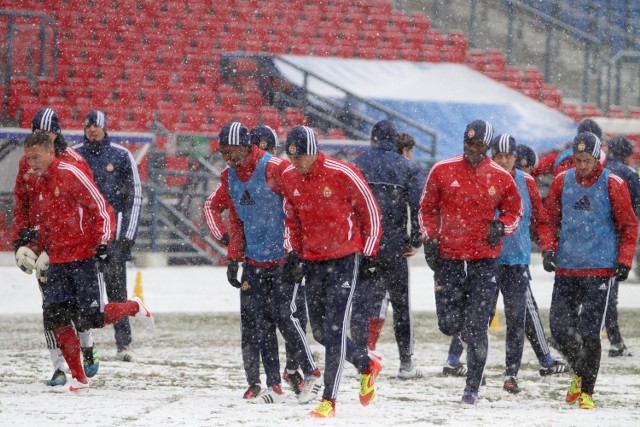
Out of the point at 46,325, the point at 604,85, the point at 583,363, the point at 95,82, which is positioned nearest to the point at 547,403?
the point at 583,363

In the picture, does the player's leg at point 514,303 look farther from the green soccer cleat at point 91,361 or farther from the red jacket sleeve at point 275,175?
the green soccer cleat at point 91,361

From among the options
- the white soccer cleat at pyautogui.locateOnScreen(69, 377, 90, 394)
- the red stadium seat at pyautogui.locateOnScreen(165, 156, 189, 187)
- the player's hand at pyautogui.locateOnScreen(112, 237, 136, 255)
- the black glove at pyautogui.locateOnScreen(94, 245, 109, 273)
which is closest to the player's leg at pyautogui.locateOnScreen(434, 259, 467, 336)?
the black glove at pyautogui.locateOnScreen(94, 245, 109, 273)

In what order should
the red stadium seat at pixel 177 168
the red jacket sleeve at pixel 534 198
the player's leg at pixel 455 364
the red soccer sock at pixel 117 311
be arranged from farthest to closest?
the red stadium seat at pixel 177 168 → the player's leg at pixel 455 364 → the red jacket sleeve at pixel 534 198 → the red soccer sock at pixel 117 311

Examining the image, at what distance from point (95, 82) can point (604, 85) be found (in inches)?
526

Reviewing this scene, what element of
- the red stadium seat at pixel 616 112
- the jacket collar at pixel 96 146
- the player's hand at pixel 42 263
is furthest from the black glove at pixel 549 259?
the red stadium seat at pixel 616 112

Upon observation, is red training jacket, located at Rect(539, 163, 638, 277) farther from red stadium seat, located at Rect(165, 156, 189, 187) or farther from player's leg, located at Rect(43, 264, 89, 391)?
red stadium seat, located at Rect(165, 156, 189, 187)

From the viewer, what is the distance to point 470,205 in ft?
28.5

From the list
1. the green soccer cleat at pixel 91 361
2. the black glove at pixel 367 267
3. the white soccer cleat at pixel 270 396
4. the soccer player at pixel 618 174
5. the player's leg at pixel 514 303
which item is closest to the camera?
the black glove at pixel 367 267

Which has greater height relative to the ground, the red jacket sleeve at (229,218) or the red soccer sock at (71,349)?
the red jacket sleeve at (229,218)

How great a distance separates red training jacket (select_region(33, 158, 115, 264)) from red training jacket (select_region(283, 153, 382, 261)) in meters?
1.50

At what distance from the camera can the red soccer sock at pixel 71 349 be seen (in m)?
8.89

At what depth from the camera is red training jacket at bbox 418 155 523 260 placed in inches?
342

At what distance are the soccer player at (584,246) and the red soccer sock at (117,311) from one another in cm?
307

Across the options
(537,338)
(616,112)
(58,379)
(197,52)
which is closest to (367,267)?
(58,379)
